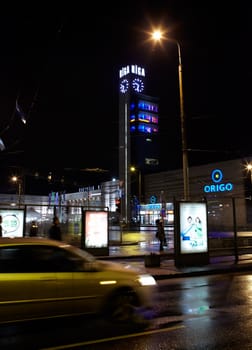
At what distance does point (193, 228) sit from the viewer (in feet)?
54.5

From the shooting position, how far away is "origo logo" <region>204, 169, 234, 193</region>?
67250 millimetres

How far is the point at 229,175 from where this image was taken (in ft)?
219

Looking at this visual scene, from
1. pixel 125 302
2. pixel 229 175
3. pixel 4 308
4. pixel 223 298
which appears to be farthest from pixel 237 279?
pixel 229 175

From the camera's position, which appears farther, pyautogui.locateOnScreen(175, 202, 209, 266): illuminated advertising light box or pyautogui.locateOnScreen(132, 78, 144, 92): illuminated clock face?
pyautogui.locateOnScreen(132, 78, 144, 92): illuminated clock face


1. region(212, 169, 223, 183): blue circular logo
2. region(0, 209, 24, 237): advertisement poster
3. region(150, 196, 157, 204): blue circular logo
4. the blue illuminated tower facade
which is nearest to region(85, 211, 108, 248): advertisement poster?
region(0, 209, 24, 237): advertisement poster

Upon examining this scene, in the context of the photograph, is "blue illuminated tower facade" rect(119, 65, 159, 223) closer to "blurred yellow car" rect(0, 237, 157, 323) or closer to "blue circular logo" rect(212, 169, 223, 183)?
"blue circular logo" rect(212, 169, 223, 183)

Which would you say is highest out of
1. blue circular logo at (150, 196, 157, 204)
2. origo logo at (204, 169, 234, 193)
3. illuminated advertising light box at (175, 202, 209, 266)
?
origo logo at (204, 169, 234, 193)

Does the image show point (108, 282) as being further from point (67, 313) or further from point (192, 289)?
point (192, 289)

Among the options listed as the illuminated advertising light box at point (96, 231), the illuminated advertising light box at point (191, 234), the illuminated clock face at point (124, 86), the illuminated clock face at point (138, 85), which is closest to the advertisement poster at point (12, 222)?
the illuminated advertising light box at point (96, 231)

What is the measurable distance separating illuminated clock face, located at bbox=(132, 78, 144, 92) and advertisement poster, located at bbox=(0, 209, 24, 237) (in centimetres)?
9674

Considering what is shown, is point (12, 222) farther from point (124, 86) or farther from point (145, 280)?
point (124, 86)

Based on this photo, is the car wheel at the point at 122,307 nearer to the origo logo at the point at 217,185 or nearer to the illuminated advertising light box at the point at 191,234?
the illuminated advertising light box at the point at 191,234

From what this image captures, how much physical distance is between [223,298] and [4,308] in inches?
227

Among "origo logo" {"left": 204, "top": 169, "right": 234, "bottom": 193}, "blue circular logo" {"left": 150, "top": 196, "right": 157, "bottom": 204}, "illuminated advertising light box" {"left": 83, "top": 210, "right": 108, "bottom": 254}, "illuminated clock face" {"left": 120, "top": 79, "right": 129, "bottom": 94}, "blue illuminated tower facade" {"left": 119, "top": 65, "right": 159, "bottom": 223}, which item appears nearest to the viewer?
"illuminated advertising light box" {"left": 83, "top": 210, "right": 108, "bottom": 254}
